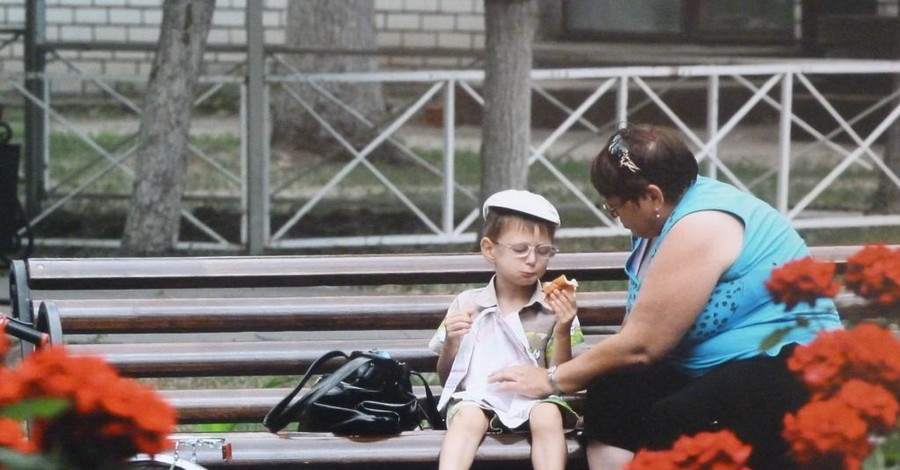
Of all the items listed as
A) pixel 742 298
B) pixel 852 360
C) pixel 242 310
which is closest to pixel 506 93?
pixel 242 310

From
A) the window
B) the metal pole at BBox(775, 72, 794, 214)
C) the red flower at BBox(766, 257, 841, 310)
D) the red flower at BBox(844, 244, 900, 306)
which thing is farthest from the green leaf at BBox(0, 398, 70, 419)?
the window

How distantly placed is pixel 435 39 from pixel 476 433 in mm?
16908

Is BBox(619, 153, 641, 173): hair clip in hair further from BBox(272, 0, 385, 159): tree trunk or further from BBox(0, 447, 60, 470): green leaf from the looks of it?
BBox(272, 0, 385, 159): tree trunk

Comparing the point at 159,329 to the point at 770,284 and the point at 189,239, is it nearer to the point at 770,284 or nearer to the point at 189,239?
the point at 770,284

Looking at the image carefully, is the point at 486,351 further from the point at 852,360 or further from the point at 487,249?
the point at 852,360

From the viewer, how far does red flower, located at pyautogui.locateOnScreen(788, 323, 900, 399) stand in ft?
7.25

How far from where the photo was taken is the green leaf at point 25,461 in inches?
67.7

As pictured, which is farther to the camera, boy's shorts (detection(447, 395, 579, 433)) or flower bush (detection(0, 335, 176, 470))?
boy's shorts (detection(447, 395, 579, 433))

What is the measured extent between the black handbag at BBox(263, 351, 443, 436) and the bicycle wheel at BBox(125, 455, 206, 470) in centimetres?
40

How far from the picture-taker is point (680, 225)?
3.48 m

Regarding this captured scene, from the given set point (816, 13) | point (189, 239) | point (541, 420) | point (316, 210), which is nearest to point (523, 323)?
point (541, 420)

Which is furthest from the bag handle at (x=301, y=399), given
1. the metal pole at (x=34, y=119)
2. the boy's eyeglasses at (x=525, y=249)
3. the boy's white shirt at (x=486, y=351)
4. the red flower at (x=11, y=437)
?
the metal pole at (x=34, y=119)

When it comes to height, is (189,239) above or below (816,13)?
below

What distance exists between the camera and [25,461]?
5.67 feet
